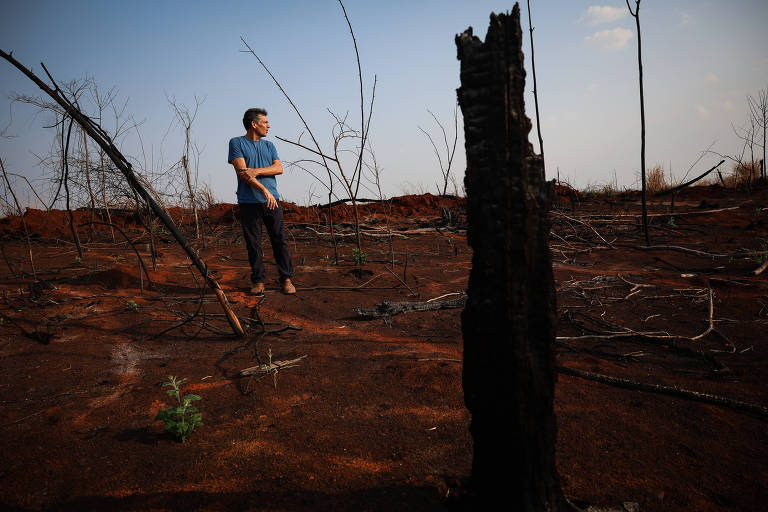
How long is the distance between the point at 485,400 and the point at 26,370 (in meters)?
3.15

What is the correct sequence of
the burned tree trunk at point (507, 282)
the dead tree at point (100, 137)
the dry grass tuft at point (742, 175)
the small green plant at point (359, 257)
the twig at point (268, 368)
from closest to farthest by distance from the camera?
the burned tree trunk at point (507, 282)
the dead tree at point (100, 137)
the twig at point (268, 368)
the small green plant at point (359, 257)
the dry grass tuft at point (742, 175)

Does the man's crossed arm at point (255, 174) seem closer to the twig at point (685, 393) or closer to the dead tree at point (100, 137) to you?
the dead tree at point (100, 137)

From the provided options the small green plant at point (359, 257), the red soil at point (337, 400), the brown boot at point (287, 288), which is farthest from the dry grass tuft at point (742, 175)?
the brown boot at point (287, 288)

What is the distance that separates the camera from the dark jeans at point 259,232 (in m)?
4.34

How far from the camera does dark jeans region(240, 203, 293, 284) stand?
434 centimetres

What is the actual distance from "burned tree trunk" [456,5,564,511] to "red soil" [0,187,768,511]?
36 cm

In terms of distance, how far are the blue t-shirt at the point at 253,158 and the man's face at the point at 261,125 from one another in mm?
77

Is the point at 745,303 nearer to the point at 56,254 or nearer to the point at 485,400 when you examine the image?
the point at 485,400

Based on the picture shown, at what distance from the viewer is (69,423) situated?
2.10 metres

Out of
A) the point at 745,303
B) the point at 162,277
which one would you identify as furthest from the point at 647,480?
the point at 162,277

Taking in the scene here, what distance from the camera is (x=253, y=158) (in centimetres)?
434

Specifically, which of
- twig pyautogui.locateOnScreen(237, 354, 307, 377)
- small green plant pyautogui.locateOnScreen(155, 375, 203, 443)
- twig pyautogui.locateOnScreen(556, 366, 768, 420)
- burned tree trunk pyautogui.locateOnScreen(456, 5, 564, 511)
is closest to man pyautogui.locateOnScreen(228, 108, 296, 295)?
twig pyautogui.locateOnScreen(237, 354, 307, 377)

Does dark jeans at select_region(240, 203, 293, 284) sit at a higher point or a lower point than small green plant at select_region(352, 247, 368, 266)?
higher

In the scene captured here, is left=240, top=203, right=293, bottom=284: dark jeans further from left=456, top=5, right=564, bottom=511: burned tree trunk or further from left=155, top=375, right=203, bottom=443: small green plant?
left=456, top=5, right=564, bottom=511: burned tree trunk
